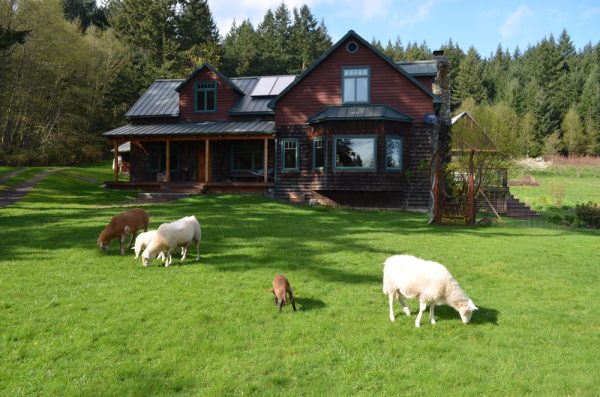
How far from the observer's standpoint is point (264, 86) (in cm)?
3131

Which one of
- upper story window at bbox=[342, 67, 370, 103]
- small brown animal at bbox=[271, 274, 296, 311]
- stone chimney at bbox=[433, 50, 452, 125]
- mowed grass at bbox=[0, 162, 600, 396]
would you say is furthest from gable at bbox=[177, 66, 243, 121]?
small brown animal at bbox=[271, 274, 296, 311]

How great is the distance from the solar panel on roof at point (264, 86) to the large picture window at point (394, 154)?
33.6 ft

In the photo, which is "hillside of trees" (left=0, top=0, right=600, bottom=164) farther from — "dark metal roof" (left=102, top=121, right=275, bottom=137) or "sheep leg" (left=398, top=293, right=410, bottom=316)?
"sheep leg" (left=398, top=293, right=410, bottom=316)

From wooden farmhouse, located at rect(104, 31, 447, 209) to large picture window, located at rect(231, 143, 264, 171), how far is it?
0.22 ft

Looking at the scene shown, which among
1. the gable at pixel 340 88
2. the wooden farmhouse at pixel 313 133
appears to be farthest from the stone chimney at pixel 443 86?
the gable at pixel 340 88

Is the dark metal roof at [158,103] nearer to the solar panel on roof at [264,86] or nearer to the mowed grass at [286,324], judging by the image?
the solar panel on roof at [264,86]

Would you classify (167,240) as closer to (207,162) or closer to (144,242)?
(144,242)

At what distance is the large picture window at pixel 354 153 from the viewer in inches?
947

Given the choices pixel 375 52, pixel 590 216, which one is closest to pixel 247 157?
pixel 375 52

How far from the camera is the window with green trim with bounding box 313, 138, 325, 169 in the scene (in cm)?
2509

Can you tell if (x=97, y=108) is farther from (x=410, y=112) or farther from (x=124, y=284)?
(x=124, y=284)

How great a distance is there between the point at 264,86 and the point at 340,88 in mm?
7675

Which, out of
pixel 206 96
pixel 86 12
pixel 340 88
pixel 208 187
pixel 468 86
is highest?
pixel 86 12

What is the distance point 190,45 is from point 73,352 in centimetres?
6709
